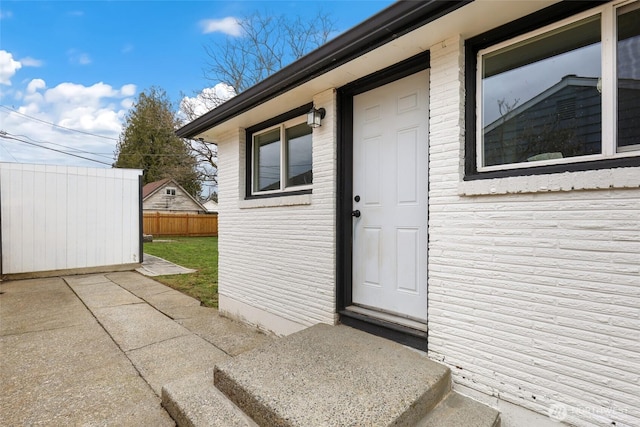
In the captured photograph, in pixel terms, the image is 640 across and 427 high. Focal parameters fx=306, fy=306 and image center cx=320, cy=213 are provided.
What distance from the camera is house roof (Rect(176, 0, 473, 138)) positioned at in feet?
6.03

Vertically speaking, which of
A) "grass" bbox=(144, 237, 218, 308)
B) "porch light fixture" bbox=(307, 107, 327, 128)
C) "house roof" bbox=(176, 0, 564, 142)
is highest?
"house roof" bbox=(176, 0, 564, 142)

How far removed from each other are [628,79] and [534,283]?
119 centimetres

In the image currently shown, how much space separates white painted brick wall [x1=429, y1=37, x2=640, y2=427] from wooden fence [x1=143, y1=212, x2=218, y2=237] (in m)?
20.2

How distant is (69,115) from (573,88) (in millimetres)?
37120

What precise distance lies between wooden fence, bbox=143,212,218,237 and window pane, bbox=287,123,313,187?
59.6 feet

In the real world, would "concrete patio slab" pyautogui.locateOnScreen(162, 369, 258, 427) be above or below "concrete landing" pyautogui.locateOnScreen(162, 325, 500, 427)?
below

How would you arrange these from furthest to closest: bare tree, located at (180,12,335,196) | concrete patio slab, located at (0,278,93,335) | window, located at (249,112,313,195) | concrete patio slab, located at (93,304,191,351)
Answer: bare tree, located at (180,12,335,196)
concrete patio slab, located at (0,278,93,335)
window, located at (249,112,313,195)
concrete patio slab, located at (93,304,191,351)

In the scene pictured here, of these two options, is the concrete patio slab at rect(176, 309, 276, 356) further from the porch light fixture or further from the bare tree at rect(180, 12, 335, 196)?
the bare tree at rect(180, 12, 335, 196)

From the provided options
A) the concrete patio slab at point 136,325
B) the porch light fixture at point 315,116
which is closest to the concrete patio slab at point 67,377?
the concrete patio slab at point 136,325

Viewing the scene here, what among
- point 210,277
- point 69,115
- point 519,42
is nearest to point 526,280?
point 519,42

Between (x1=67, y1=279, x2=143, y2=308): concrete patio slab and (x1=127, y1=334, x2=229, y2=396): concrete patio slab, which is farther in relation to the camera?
(x1=67, y1=279, x2=143, y2=308): concrete patio slab

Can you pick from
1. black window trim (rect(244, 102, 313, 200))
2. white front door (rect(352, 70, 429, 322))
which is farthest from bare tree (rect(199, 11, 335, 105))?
white front door (rect(352, 70, 429, 322))

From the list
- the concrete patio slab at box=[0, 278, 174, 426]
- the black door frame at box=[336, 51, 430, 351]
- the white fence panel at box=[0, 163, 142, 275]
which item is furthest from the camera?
the white fence panel at box=[0, 163, 142, 275]

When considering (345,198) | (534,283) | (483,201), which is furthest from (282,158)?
(534,283)
